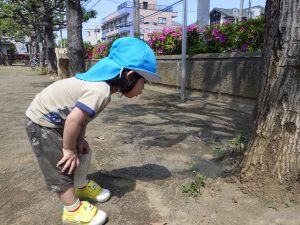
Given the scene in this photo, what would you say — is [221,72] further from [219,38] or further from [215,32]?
[215,32]

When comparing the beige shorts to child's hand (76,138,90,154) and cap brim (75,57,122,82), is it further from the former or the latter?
cap brim (75,57,122,82)

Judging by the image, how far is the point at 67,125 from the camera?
1.75m

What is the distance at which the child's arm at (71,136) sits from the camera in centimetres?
174

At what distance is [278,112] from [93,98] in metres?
1.27

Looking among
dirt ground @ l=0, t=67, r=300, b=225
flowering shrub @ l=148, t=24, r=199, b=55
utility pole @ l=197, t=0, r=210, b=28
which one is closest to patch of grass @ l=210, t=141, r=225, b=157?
dirt ground @ l=0, t=67, r=300, b=225

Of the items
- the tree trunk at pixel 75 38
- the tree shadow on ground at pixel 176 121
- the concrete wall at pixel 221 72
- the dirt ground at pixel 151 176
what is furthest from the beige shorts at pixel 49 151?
the tree trunk at pixel 75 38

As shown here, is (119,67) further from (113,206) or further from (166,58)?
(166,58)

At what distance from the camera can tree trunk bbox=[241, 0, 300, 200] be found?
204 cm

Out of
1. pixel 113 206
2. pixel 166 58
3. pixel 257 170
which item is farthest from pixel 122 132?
pixel 166 58

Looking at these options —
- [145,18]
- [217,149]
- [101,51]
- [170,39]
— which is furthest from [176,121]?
[145,18]

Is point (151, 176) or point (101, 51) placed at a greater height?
point (101, 51)

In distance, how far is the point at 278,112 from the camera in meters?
2.14

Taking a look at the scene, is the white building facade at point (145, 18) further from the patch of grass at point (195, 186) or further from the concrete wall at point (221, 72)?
the patch of grass at point (195, 186)

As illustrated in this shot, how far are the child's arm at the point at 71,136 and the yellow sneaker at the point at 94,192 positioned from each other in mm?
400
